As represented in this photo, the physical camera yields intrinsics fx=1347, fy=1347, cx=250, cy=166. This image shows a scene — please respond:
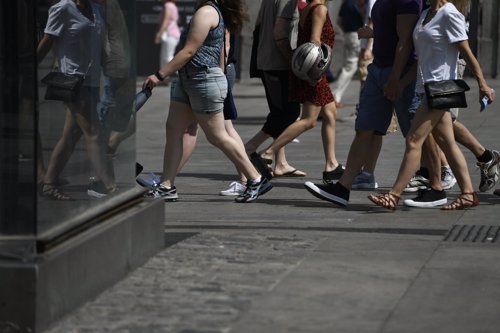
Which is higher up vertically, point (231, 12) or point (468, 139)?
point (231, 12)

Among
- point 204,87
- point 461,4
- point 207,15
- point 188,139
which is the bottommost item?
point 188,139

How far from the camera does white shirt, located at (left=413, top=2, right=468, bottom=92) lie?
9.00m

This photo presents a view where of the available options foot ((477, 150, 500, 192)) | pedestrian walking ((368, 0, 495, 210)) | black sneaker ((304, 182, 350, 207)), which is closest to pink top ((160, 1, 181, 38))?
foot ((477, 150, 500, 192))

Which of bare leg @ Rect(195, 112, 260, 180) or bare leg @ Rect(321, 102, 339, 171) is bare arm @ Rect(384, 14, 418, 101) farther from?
bare leg @ Rect(321, 102, 339, 171)

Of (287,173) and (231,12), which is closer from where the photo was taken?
(231,12)

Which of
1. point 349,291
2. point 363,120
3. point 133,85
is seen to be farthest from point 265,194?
point 349,291

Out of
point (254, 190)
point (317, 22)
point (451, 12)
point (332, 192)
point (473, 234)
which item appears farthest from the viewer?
point (317, 22)

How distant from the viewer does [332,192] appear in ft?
31.2

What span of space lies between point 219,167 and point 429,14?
3661mm

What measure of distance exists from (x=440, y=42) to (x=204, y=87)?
5.58ft

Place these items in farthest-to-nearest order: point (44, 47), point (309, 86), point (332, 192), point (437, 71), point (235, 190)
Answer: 1. point (309, 86)
2. point (235, 190)
3. point (332, 192)
4. point (437, 71)
5. point (44, 47)

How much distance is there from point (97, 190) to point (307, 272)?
3.80ft

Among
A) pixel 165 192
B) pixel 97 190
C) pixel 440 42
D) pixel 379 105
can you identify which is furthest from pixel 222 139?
pixel 97 190

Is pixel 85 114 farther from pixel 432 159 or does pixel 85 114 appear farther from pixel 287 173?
pixel 287 173
